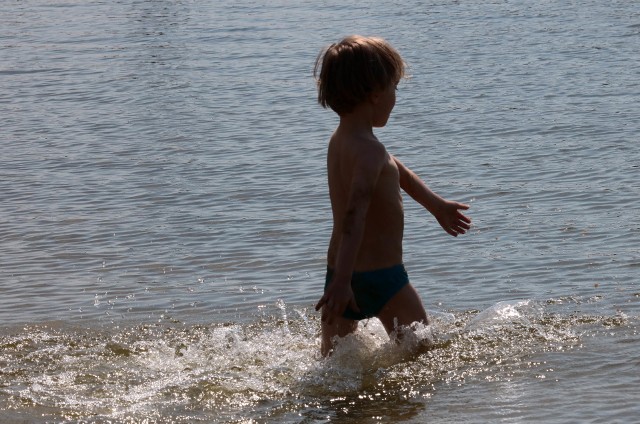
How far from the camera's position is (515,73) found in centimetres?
1366

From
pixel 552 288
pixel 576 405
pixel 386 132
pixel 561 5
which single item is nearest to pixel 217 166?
pixel 386 132

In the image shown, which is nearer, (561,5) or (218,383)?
(218,383)

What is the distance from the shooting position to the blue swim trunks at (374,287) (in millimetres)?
5012

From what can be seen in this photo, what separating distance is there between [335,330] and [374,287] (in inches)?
11.8

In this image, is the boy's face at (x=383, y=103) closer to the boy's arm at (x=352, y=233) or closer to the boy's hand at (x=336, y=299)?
the boy's arm at (x=352, y=233)

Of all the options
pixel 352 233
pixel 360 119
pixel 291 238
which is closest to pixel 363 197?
pixel 352 233

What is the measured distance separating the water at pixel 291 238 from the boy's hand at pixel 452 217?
55cm

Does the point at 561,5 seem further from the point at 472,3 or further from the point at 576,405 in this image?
the point at 576,405

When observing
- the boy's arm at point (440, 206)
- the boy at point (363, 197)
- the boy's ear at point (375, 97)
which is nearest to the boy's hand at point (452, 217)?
the boy's arm at point (440, 206)

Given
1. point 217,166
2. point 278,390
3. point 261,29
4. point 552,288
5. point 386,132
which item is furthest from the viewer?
point 261,29

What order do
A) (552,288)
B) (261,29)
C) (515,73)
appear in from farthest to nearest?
(261,29) < (515,73) < (552,288)

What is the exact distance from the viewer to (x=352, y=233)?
484 cm

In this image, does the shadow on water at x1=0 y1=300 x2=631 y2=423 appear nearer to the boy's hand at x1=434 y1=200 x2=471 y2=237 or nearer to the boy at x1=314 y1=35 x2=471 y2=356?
the boy at x1=314 y1=35 x2=471 y2=356

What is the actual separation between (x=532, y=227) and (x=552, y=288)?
1.26 m
